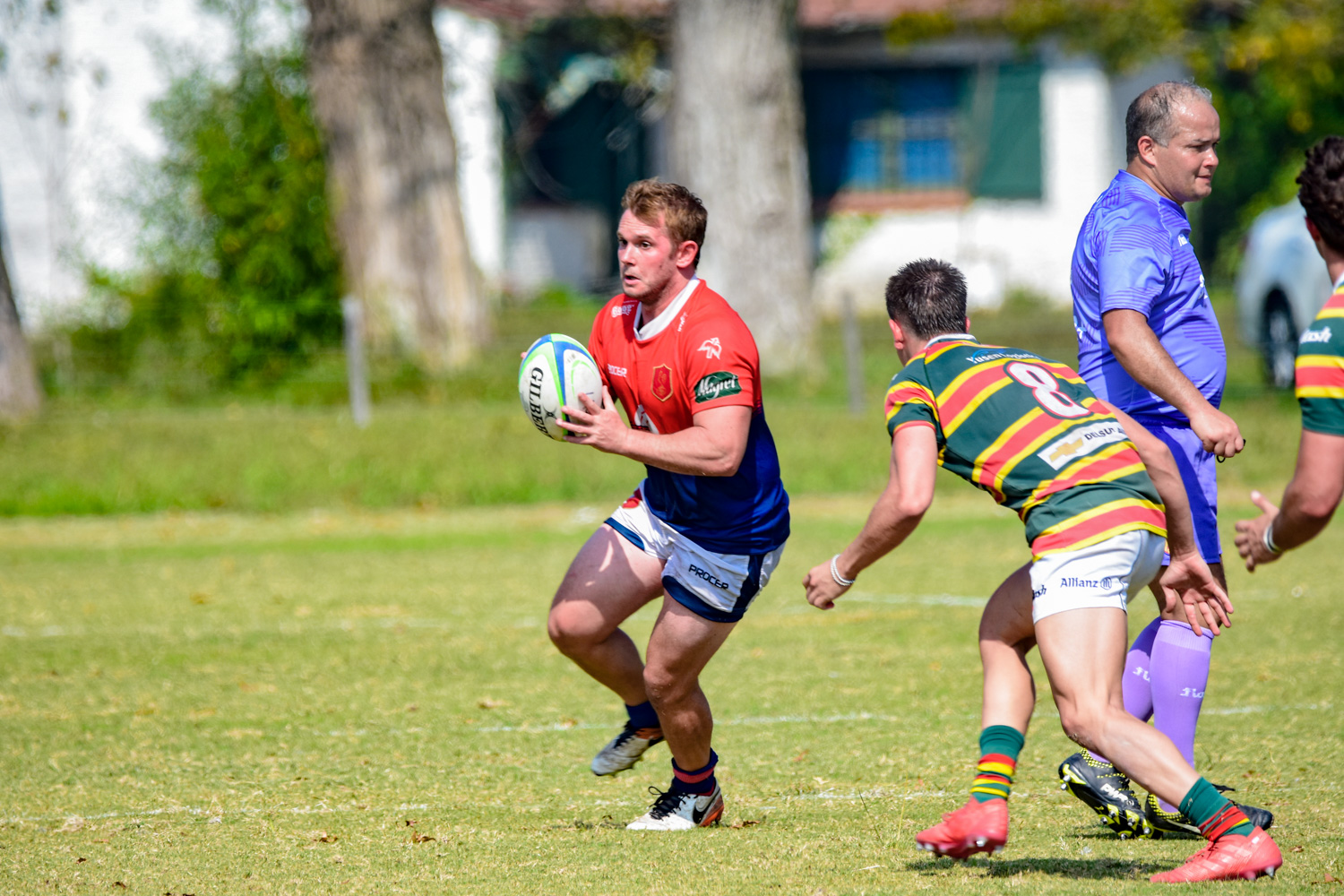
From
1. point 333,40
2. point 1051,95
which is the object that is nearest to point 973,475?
point 333,40

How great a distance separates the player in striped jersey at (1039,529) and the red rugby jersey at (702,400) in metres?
0.61

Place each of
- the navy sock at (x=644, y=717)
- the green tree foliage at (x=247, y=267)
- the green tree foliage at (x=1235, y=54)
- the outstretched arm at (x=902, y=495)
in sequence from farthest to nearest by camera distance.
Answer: the green tree foliage at (x=1235, y=54) → the green tree foliage at (x=247, y=267) → the navy sock at (x=644, y=717) → the outstretched arm at (x=902, y=495)

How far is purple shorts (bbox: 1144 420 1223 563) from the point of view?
514cm

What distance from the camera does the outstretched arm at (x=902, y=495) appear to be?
4387 mm

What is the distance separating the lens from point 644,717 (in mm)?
5633

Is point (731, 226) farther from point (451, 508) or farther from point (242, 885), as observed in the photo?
point (242, 885)

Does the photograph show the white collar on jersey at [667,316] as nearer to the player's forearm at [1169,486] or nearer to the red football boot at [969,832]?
the player's forearm at [1169,486]

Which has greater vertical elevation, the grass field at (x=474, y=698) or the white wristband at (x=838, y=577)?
the white wristband at (x=838, y=577)

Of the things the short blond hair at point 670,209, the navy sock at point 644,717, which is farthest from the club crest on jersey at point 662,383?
the navy sock at point 644,717

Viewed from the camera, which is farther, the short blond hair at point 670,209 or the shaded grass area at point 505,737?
the short blond hair at point 670,209

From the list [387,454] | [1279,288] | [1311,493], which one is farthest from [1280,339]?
[1311,493]

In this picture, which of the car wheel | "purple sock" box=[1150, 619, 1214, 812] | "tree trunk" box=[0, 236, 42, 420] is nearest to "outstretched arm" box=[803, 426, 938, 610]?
"purple sock" box=[1150, 619, 1214, 812]

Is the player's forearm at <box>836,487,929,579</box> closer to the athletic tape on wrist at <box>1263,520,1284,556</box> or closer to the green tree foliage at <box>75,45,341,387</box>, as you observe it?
the athletic tape on wrist at <box>1263,520,1284,556</box>

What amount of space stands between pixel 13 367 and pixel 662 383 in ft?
44.7
